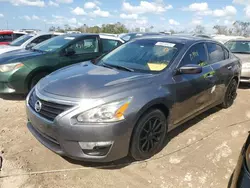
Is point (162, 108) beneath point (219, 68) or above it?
beneath

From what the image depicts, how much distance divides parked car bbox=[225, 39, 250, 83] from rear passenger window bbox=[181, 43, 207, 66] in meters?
3.65

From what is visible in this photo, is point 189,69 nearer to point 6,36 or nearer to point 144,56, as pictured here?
point 144,56

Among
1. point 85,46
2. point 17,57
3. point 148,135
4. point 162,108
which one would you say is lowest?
point 148,135

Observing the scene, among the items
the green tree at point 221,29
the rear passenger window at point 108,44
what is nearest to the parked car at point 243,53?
the rear passenger window at point 108,44

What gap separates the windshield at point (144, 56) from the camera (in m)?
3.37

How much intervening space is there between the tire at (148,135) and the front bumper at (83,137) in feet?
0.47

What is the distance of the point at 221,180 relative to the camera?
2.78m

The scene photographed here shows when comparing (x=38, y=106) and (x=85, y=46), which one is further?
(x=85, y=46)

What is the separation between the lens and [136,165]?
2.97m

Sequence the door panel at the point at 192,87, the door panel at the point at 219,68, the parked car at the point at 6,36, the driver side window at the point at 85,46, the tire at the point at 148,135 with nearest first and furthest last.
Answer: the tire at the point at 148,135 < the door panel at the point at 192,87 < the door panel at the point at 219,68 < the driver side window at the point at 85,46 < the parked car at the point at 6,36

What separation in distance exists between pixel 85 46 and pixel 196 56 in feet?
10.6

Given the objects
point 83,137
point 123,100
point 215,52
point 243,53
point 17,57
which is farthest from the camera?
point 243,53

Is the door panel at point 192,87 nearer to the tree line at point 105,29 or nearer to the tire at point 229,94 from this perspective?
the tire at point 229,94

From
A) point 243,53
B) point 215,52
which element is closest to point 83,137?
point 215,52
